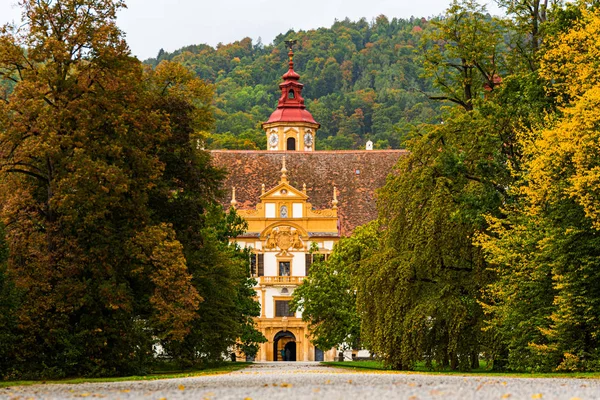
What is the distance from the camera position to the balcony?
91.2 meters

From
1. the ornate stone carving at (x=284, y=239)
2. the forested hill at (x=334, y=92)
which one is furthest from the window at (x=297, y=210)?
the forested hill at (x=334, y=92)

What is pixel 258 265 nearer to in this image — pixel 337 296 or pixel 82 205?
pixel 337 296

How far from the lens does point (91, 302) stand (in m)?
34.2

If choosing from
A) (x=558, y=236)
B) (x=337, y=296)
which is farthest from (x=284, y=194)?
(x=558, y=236)

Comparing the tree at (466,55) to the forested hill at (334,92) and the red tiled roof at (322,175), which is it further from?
the forested hill at (334,92)

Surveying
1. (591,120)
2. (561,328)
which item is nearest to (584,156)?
(591,120)

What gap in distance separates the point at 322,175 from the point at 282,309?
1368cm

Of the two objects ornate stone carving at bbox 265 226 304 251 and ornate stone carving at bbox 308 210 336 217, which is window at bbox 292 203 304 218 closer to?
ornate stone carving at bbox 308 210 336 217

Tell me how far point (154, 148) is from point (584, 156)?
1460 centimetres

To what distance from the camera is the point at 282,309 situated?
9094cm

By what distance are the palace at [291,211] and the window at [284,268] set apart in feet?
0.26

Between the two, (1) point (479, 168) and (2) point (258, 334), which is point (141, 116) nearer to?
(1) point (479, 168)

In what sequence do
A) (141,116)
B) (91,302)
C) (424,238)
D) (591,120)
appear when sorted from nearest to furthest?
(591,120), (91,302), (141,116), (424,238)

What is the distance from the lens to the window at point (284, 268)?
302 feet
